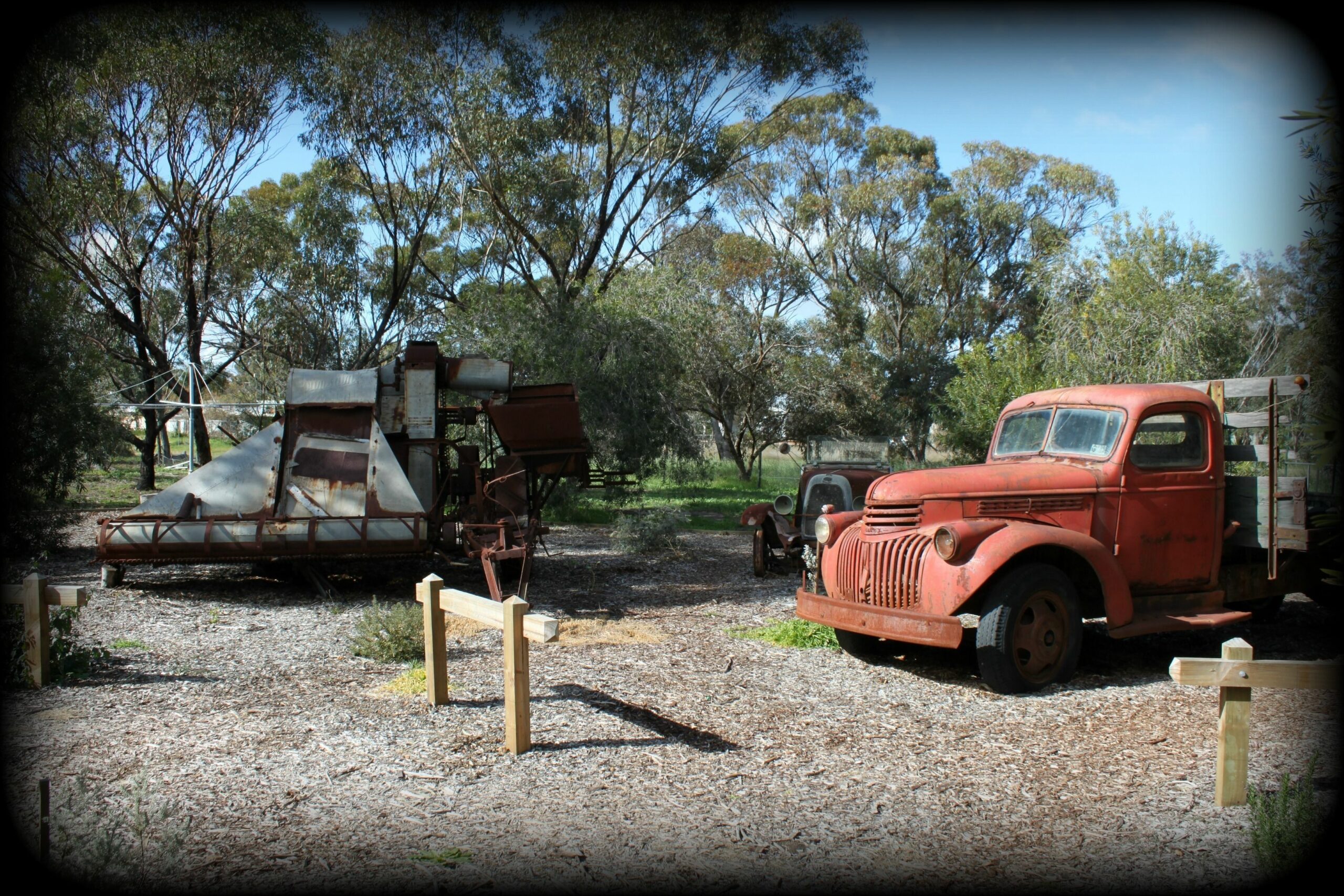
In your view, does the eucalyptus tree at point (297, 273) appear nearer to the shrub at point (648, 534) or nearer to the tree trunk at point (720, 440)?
the shrub at point (648, 534)

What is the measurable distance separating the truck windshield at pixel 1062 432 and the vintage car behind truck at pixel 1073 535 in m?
0.01

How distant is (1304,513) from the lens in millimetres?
6852

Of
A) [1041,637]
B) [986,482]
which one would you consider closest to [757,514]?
[986,482]

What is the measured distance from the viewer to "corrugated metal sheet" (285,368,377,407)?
9984 mm

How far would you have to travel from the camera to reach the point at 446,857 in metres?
3.69

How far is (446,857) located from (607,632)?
4.64m

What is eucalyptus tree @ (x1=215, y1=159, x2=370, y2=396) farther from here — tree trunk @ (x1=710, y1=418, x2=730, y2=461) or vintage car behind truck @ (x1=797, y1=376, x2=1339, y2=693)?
vintage car behind truck @ (x1=797, y1=376, x2=1339, y2=693)

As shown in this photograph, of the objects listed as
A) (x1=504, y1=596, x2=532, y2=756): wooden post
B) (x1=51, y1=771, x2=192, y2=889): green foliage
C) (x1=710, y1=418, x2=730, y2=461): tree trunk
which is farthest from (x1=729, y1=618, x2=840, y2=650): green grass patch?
(x1=710, y1=418, x2=730, y2=461): tree trunk

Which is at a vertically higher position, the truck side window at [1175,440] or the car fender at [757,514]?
the truck side window at [1175,440]

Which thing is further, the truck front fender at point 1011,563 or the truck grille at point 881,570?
the truck grille at point 881,570

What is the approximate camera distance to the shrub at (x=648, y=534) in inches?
567

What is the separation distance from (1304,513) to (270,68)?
21.3 metres

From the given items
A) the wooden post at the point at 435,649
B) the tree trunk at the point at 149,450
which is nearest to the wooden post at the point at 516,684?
the wooden post at the point at 435,649

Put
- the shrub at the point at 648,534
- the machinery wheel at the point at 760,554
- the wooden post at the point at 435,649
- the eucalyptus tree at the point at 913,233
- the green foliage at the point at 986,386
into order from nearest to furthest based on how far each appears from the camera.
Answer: the wooden post at the point at 435,649, the machinery wheel at the point at 760,554, the shrub at the point at 648,534, the green foliage at the point at 986,386, the eucalyptus tree at the point at 913,233
